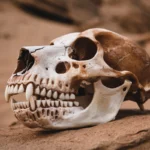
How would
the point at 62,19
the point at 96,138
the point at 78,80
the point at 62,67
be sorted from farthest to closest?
the point at 62,19
the point at 62,67
the point at 78,80
the point at 96,138

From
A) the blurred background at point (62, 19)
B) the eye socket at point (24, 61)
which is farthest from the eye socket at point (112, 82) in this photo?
the blurred background at point (62, 19)

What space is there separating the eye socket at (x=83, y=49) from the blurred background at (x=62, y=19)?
198 inches

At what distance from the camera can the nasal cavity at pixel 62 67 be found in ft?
8.43

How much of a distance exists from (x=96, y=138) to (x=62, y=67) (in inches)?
Result: 21.2

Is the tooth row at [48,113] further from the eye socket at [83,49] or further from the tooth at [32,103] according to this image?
the eye socket at [83,49]

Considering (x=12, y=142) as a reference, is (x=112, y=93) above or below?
above

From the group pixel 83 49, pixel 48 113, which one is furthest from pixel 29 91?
pixel 83 49

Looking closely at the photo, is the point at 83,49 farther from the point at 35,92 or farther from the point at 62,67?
the point at 35,92

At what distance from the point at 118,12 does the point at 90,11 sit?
98cm

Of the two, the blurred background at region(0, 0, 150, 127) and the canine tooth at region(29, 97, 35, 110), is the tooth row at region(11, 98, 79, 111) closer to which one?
the canine tooth at region(29, 97, 35, 110)

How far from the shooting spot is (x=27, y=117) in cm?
243

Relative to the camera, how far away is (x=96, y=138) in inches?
89.9

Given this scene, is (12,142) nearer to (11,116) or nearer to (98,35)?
(98,35)

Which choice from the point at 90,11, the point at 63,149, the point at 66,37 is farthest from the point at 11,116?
the point at 90,11
